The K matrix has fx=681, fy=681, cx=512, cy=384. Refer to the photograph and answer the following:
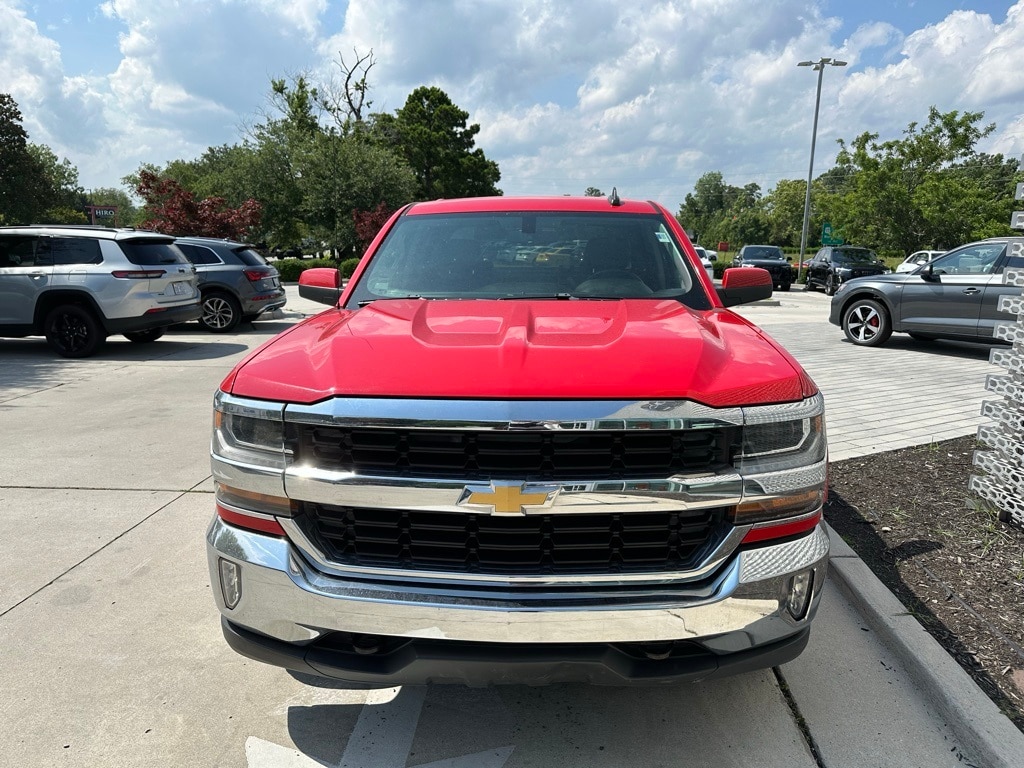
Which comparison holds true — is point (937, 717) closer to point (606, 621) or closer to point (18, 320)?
point (606, 621)

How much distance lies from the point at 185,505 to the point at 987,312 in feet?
33.5

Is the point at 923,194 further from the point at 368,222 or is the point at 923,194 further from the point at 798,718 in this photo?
the point at 798,718

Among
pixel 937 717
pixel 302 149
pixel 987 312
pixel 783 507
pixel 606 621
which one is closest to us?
pixel 606 621

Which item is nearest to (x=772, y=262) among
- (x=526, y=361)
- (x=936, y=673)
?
(x=936, y=673)

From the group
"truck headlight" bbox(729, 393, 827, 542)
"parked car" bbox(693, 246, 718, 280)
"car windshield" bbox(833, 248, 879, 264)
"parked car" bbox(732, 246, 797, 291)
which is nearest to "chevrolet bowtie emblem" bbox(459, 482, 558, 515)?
"truck headlight" bbox(729, 393, 827, 542)

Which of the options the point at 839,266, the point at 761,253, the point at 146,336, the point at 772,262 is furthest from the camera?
the point at 761,253

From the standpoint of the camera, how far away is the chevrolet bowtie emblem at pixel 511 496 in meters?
1.86

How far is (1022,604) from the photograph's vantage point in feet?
9.91

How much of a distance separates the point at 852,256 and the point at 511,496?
86.1 feet

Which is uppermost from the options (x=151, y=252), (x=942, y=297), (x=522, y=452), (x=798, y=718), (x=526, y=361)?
(x=151, y=252)

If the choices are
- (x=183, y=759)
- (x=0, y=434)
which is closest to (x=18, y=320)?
(x=0, y=434)

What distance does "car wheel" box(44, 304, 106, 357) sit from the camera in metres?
9.97

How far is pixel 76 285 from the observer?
980 cm

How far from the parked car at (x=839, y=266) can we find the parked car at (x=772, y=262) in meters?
0.99
